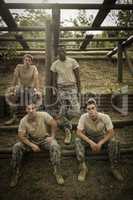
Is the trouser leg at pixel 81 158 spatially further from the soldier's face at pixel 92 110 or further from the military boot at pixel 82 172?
the soldier's face at pixel 92 110

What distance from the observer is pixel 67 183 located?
16.5 feet

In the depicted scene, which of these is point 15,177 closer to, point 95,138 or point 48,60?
point 95,138

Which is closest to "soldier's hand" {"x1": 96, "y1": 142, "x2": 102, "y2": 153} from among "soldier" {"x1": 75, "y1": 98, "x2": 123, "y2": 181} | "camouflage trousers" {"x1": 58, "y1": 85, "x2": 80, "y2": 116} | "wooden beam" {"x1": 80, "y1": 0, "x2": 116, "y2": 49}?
"soldier" {"x1": 75, "y1": 98, "x2": 123, "y2": 181}

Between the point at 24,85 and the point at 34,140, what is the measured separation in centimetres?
199

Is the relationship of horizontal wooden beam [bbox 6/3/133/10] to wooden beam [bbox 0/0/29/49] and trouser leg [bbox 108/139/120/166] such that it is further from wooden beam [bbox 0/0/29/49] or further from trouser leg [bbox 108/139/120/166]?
trouser leg [bbox 108/139/120/166]

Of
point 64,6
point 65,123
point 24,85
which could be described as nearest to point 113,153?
point 65,123

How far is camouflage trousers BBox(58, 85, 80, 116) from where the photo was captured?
6.78m

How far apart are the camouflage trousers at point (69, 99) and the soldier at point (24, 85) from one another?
0.63 meters

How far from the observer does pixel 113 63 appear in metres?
13.7

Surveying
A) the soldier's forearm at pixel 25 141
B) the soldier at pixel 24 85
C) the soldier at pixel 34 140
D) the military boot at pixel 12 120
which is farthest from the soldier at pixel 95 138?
the military boot at pixel 12 120

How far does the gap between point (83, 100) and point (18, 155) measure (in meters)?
4.28

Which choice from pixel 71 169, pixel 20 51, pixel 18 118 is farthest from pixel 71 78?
pixel 20 51

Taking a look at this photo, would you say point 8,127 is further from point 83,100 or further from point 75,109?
point 83,100

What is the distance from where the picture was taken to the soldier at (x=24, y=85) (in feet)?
22.9
